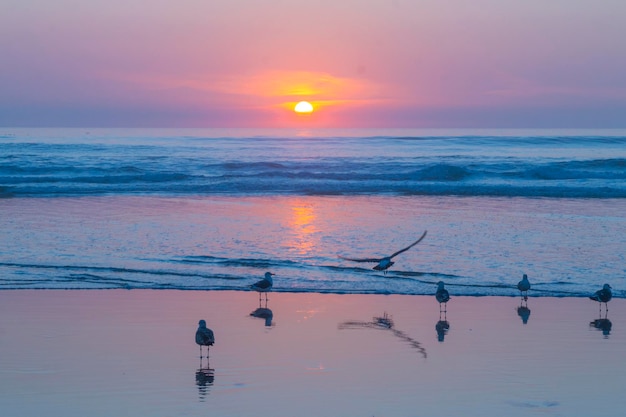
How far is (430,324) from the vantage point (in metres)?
10.7

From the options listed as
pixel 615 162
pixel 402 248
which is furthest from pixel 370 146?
pixel 402 248

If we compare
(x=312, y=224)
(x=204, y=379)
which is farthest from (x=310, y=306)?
(x=312, y=224)

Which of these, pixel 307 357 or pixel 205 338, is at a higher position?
pixel 205 338

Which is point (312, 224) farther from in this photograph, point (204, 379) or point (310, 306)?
point (204, 379)

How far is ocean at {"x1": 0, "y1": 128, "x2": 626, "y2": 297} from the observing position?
13.8 meters

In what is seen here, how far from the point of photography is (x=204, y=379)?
27.8 ft

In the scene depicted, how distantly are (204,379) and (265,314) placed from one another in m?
2.78

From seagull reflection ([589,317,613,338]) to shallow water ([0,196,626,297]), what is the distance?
1.58 meters

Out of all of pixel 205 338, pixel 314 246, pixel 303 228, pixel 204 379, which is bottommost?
pixel 204 379

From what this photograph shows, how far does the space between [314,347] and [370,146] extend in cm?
5177

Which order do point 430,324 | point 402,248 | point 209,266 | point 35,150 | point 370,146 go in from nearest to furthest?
point 430,324 → point 209,266 → point 402,248 → point 35,150 → point 370,146

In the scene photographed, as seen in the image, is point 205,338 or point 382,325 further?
point 382,325

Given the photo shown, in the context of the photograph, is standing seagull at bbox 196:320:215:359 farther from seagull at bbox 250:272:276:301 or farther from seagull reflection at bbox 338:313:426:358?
seagull at bbox 250:272:276:301

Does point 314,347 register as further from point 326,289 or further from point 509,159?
point 509,159
